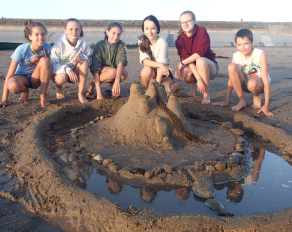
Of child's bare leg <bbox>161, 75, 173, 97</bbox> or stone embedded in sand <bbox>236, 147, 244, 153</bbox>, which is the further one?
child's bare leg <bbox>161, 75, 173, 97</bbox>

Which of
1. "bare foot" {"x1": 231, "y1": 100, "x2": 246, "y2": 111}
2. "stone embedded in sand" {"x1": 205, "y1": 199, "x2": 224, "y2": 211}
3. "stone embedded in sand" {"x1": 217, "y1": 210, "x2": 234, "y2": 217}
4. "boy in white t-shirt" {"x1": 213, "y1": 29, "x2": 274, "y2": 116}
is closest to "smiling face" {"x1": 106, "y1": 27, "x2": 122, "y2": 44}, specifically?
"boy in white t-shirt" {"x1": 213, "y1": 29, "x2": 274, "y2": 116}

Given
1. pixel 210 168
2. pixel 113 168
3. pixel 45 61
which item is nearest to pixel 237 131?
pixel 210 168

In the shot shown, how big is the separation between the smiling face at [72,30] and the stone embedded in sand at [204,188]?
3.13 m

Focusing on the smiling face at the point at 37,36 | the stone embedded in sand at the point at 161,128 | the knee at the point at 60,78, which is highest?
the smiling face at the point at 37,36

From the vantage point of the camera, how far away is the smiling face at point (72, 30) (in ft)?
14.0

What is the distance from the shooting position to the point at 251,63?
→ 4246 millimetres

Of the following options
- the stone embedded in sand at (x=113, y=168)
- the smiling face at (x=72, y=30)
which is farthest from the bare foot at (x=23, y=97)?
the stone embedded in sand at (x=113, y=168)

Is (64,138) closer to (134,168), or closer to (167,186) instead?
(134,168)

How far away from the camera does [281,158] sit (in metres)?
2.88

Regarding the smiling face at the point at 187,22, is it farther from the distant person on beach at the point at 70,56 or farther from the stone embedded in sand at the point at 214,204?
the stone embedded in sand at the point at 214,204

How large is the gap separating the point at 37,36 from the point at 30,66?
1.64 feet

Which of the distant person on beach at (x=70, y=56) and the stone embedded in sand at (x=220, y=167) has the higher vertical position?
the distant person on beach at (x=70, y=56)

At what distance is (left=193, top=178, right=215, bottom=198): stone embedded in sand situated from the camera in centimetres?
208

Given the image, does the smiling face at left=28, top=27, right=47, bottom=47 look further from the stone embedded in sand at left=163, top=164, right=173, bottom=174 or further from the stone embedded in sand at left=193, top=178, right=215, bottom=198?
the stone embedded in sand at left=193, top=178, right=215, bottom=198
